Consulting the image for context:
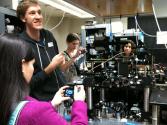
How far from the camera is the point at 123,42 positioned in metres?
1.93

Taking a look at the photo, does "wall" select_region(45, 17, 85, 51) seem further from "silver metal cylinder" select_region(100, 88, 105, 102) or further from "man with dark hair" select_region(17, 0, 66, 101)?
"silver metal cylinder" select_region(100, 88, 105, 102)

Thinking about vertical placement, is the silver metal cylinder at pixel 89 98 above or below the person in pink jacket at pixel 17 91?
below

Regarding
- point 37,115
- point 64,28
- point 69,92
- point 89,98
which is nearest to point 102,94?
point 89,98

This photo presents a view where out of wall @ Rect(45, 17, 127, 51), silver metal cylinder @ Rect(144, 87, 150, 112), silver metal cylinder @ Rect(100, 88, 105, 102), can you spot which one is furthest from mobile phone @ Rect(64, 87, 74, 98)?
wall @ Rect(45, 17, 127, 51)

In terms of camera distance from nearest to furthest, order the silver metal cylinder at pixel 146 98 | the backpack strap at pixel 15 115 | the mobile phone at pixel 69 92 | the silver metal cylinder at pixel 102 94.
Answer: the backpack strap at pixel 15 115, the mobile phone at pixel 69 92, the silver metal cylinder at pixel 146 98, the silver metal cylinder at pixel 102 94

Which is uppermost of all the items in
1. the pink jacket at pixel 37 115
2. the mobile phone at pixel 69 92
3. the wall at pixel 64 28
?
the wall at pixel 64 28

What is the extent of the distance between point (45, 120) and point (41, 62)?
0.84 meters

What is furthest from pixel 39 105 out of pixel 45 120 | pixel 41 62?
pixel 41 62

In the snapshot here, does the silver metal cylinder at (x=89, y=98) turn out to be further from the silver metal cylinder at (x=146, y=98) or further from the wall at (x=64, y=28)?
the wall at (x=64, y=28)

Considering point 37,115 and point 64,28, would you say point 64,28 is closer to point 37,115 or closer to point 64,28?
point 64,28

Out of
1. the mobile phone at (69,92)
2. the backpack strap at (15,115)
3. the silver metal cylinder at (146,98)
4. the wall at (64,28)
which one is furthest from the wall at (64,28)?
the backpack strap at (15,115)

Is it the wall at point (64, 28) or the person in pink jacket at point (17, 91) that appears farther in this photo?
the wall at point (64, 28)

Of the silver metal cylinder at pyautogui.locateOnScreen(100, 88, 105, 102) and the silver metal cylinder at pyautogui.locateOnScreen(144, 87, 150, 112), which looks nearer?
the silver metal cylinder at pyautogui.locateOnScreen(144, 87, 150, 112)

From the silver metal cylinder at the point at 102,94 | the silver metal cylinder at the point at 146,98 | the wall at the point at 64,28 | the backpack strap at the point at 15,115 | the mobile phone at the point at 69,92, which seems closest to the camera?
the backpack strap at the point at 15,115
